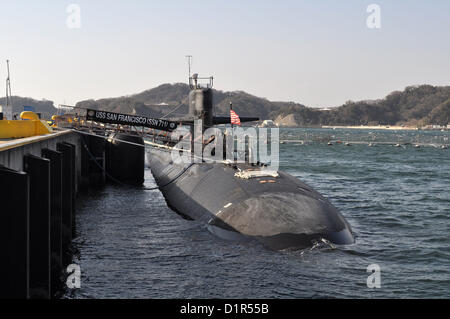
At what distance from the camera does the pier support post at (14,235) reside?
Result: 9977mm

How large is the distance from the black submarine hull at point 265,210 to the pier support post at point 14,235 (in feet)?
26.8

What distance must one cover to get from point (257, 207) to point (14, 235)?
29.8 ft

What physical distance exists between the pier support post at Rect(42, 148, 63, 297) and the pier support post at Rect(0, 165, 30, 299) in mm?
4494

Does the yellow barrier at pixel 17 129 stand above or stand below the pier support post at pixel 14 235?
above

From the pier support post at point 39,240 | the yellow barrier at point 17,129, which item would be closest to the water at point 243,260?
the pier support post at point 39,240

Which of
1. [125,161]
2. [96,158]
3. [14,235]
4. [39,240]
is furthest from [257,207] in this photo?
[96,158]

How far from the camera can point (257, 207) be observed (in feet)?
57.8

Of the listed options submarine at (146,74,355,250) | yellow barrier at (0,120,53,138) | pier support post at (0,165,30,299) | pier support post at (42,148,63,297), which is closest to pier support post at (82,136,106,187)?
submarine at (146,74,355,250)

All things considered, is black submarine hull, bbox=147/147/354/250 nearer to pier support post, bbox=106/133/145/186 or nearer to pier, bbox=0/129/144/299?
pier, bbox=0/129/144/299

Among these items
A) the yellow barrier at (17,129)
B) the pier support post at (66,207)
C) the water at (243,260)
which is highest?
the yellow barrier at (17,129)

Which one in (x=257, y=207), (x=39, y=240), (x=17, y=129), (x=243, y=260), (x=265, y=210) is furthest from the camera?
(x=17, y=129)

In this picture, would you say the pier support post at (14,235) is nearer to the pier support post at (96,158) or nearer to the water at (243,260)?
the water at (243,260)

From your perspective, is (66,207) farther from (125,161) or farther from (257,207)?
(125,161)

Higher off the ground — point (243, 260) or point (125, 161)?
point (125, 161)
